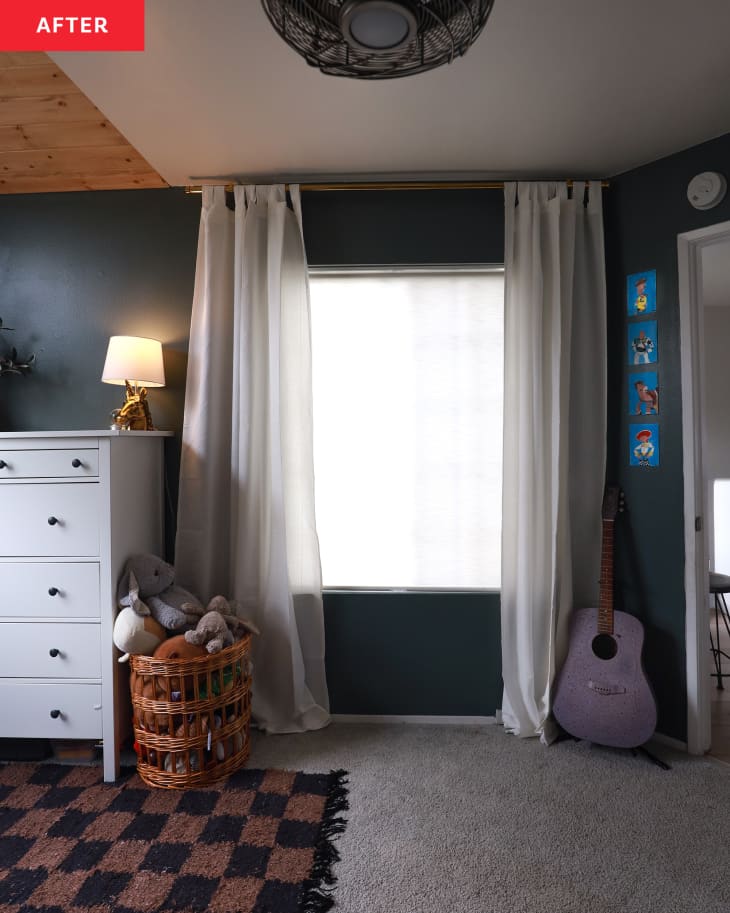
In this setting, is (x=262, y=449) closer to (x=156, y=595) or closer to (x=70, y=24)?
(x=156, y=595)

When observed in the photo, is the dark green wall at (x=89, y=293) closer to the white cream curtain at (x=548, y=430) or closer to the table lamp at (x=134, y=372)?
the table lamp at (x=134, y=372)

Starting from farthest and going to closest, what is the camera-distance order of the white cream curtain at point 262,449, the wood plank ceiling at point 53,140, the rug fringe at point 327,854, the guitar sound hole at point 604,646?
the white cream curtain at point 262,449, the guitar sound hole at point 604,646, the wood plank ceiling at point 53,140, the rug fringe at point 327,854

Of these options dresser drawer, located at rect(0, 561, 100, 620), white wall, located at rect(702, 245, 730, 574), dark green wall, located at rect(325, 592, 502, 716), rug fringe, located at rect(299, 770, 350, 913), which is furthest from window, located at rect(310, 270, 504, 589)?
white wall, located at rect(702, 245, 730, 574)

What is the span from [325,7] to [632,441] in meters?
2.05

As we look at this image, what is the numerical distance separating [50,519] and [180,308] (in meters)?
1.11

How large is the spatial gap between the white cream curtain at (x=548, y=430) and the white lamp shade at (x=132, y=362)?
1510 millimetres

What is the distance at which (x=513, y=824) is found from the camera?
1.94 meters

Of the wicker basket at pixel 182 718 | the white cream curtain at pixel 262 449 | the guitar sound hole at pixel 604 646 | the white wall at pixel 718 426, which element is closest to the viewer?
the wicker basket at pixel 182 718

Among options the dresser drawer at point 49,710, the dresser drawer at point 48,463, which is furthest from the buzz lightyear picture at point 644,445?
the dresser drawer at point 49,710

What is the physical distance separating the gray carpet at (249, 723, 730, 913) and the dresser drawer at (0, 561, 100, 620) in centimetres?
90

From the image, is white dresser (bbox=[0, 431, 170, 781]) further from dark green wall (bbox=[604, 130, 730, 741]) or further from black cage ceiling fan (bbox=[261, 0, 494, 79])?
dark green wall (bbox=[604, 130, 730, 741])

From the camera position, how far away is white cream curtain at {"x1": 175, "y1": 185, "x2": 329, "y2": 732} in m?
2.60

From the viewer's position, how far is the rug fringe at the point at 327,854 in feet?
5.25

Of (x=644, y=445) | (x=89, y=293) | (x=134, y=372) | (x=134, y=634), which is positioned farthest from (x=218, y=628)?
(x=644, y=445)
